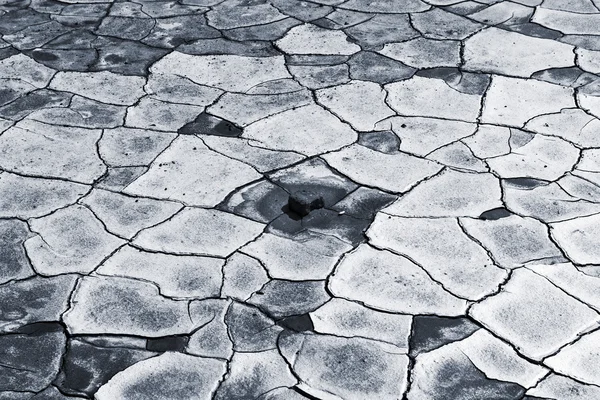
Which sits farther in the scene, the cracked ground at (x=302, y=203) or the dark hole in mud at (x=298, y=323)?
the dark hole in mud at (x=298, y=323)

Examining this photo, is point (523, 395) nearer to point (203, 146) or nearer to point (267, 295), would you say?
point (267, 295)

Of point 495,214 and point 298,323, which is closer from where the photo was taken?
point 298,323

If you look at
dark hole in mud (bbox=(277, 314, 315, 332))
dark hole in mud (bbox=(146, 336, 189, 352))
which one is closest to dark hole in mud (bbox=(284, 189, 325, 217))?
dark hole in mud (bbox=(277, 314, 315, 332))

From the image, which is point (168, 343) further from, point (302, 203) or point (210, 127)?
point (210, 127)

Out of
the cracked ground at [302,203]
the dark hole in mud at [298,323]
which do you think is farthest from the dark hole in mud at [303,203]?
the dark hole in mud at [298,323]

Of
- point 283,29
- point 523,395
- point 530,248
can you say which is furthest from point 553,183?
point 283,29

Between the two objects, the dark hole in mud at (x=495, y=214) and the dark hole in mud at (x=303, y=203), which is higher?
the dark hole in mud at (x=303, y=203)

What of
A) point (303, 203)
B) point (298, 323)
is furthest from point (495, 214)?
point (298, 323)

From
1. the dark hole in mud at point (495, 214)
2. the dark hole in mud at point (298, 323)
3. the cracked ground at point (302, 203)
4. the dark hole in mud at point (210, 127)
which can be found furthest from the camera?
the dark hole in mud at point (210, 127)

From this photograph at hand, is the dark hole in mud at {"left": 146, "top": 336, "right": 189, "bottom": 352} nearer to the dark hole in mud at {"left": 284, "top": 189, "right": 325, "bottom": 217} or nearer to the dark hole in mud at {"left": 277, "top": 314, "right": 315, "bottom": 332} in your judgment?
the dark hole in mud at {"left": 277, "top": 314, "right": 315, "bottom": 332}

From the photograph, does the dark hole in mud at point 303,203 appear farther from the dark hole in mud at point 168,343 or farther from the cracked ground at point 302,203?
the dark hole in mud at point 168,343
